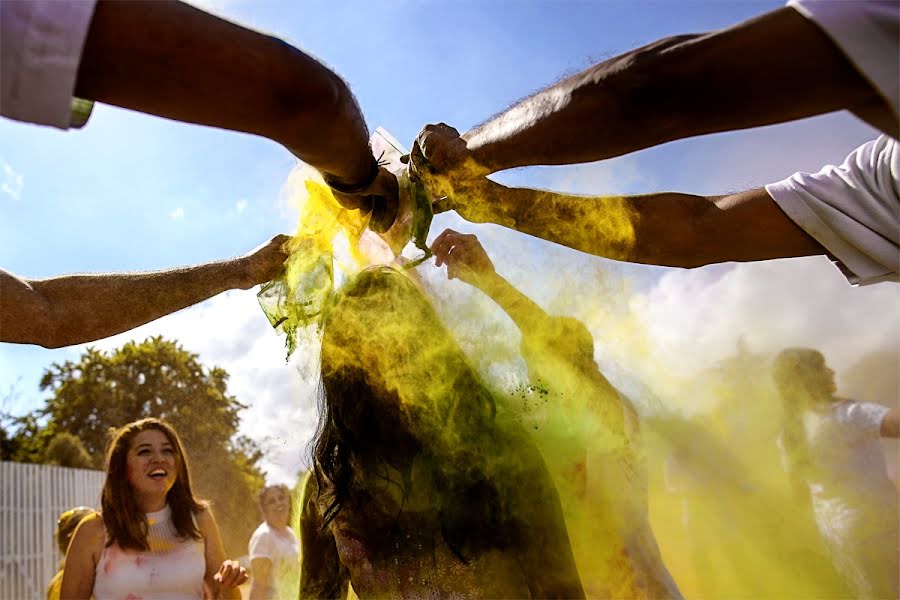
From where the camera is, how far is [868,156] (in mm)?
1745

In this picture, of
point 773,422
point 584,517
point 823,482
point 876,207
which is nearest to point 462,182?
point 876,207

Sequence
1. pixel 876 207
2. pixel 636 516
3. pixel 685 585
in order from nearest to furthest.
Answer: pixel 876 207 < pixel 636 516 < pixel 685 585

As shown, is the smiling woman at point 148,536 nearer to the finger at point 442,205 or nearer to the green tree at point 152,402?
the finger at point 442,205

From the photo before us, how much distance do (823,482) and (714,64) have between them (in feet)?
10.8

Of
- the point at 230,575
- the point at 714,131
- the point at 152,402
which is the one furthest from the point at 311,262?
the point at 152,402

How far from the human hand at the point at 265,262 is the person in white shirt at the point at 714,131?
53cm

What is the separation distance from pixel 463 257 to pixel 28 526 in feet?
35.8

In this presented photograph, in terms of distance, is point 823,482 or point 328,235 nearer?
point 328,235

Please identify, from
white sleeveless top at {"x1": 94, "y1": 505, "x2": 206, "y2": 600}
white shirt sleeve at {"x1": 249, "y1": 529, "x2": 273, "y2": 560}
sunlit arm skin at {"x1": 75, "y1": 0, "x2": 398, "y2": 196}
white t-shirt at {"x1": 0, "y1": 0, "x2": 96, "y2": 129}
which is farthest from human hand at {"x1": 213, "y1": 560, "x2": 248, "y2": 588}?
white t-shirt at {"x1": 0, "y1": 0, "x2": 96, "y2": 129}

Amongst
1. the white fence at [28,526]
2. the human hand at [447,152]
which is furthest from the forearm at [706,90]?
the white fence at [28,526]

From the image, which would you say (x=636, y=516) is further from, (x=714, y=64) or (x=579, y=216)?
(x=714, y=64)

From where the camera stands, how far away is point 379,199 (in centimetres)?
200

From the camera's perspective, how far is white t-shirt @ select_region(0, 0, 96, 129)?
3.79ft

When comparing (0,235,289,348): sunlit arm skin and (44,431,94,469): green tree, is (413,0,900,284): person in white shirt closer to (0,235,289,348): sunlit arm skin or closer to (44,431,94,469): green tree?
(0,235,289,348): sunlit arm skin
